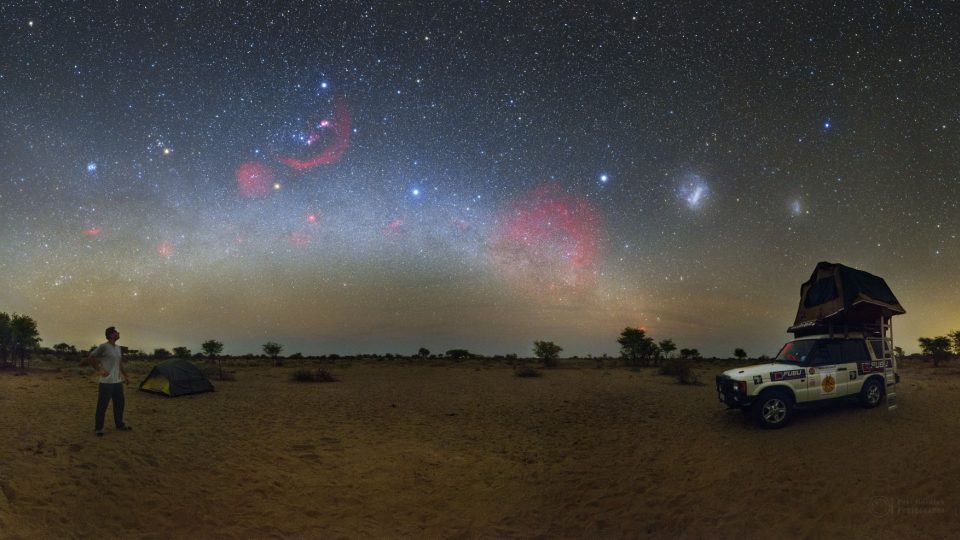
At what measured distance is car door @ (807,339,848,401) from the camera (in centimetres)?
1235

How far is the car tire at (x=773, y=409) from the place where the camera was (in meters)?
12.0

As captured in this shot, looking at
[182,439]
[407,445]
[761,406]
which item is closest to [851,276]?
[761,406]

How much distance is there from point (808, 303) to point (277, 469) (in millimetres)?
16783

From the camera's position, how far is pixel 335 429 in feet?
48.9

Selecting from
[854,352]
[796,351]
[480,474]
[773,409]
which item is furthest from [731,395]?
[480,474]

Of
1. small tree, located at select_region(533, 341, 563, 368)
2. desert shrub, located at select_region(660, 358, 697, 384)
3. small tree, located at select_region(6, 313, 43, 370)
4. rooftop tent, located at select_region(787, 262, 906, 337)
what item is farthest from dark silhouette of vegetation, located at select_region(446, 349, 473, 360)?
rooftop tent, located at select_region(787, 262, 906, 337)

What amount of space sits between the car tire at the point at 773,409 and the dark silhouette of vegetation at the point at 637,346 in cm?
3818

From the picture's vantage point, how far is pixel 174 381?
67.1 ft

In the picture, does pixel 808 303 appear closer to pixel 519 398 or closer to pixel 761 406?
pixel 761 406

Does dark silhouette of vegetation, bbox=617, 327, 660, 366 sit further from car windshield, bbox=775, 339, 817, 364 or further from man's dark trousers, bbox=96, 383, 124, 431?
man's dark trousers, bbox=96, 383, 124, 431

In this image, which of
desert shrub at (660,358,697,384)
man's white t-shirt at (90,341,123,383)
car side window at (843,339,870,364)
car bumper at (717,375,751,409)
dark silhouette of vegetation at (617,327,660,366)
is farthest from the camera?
dark silhouette of vegetation at (617,327,660,366)

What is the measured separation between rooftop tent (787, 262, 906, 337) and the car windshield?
0.93 m

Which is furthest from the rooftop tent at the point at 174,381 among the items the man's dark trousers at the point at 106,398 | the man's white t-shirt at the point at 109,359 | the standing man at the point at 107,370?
the man's white t-shirt at the point at 109,359

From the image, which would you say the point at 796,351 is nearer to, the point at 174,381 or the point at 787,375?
the point at 787,375
